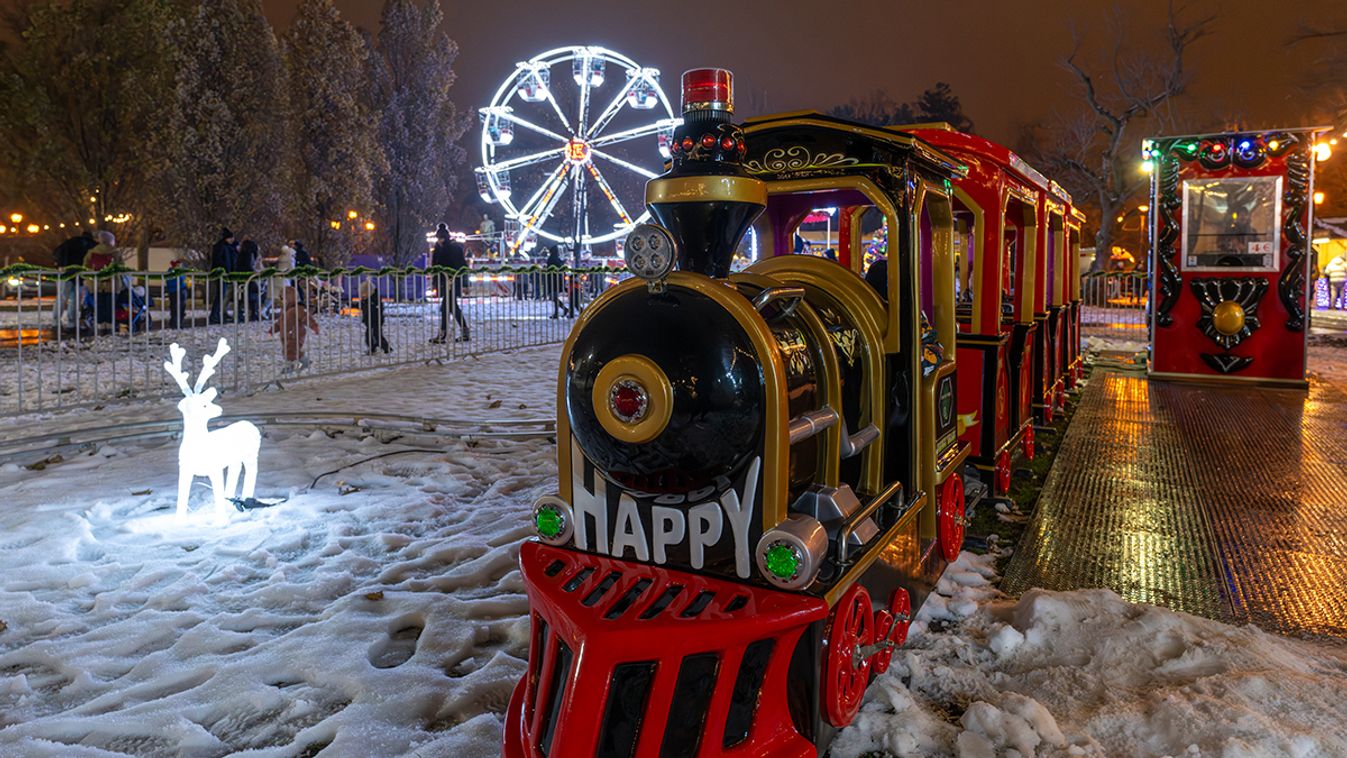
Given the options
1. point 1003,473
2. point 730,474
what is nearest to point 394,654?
point 730,474

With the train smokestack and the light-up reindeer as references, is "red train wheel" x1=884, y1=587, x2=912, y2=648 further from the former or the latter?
the light-up reindeer

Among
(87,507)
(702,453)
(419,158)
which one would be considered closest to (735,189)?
(702,453)

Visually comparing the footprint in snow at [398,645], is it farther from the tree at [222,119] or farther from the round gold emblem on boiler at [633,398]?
the tree at [222,119]

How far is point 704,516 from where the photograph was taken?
7.86 feet

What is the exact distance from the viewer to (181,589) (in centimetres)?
371

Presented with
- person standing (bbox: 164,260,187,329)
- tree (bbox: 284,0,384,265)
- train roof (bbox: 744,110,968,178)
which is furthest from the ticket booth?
tree (bbox: 284,0,384,265)

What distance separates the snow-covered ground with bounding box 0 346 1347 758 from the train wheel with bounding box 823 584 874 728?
0.15 metres

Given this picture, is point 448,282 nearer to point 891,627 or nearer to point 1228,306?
point 1228,306

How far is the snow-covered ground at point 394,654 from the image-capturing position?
101 inches

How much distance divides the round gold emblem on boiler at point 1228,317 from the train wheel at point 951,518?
774 centimetres

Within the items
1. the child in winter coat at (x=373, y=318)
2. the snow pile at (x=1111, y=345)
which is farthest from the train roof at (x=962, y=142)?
the snow pile at (x=1111, y=345)

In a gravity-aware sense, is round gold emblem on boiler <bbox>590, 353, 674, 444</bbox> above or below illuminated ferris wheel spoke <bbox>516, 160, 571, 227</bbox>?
below

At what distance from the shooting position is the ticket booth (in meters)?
9.38

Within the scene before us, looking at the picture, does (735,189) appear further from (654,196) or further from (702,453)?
(702,453)
